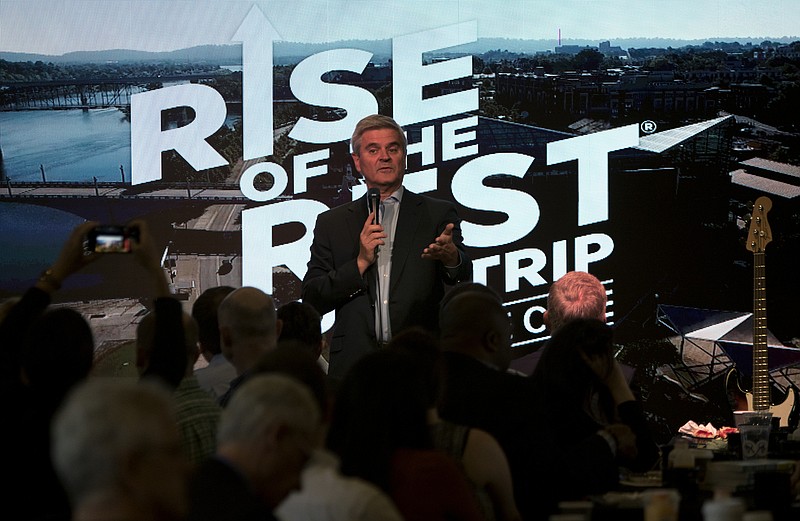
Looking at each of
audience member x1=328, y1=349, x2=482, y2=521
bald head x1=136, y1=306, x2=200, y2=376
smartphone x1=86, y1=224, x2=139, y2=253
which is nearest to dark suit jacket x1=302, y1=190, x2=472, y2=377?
bald head x1=136, y1=306, x2=200, y2=376

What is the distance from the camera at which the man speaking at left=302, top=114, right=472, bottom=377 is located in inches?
200

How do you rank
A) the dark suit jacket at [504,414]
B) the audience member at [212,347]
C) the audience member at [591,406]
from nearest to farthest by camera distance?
the dark suit jacket at [504,414] < the audience member at [591,406] < the audience member at [212,347]

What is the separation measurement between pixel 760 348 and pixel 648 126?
170 centimetres

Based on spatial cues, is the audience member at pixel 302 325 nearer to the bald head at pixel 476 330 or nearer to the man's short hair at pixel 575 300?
the bald head at pixel 476 330

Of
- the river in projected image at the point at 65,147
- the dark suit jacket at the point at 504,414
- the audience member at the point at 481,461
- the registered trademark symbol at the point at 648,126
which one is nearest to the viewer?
the audience member at the point at 481,461

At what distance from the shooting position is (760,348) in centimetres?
607

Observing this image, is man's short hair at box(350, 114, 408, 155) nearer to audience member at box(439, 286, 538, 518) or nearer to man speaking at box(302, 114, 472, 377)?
man speaking at box(302, 114, 472, 377)

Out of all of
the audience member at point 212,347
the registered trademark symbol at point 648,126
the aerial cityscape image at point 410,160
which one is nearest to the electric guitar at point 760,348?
the aerial cityscape image at point 410,160

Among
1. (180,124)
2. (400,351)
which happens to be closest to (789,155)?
(180,124)

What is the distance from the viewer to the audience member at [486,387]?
143 inches

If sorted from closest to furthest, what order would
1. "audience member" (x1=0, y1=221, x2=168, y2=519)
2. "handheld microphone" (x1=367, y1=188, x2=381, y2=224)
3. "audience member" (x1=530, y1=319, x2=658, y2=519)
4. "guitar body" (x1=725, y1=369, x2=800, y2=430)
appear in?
"audience member" (x1=0, y1=221, x2=168, y2=519) < "audience member" (x1=530, y1=319, x2=658, y2=519) < "handheld microphone" (x1=367, y1=188, x2=381, y2=224) < "guitar body" (x1=725, y1=369, x2=800, y2=430)

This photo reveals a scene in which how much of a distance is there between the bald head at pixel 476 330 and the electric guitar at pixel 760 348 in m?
2.48

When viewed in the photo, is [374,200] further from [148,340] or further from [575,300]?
[148,340]

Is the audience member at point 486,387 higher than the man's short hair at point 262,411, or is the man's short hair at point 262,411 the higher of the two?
the man's short hair at point 262,411
